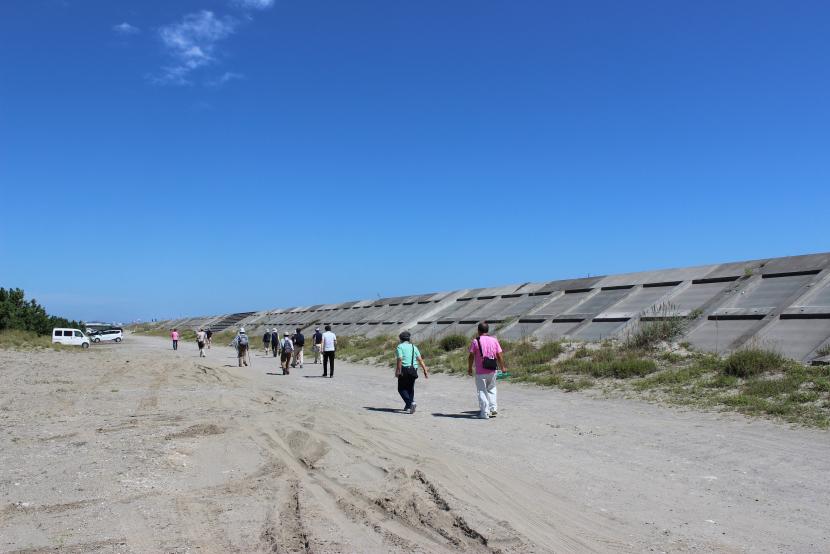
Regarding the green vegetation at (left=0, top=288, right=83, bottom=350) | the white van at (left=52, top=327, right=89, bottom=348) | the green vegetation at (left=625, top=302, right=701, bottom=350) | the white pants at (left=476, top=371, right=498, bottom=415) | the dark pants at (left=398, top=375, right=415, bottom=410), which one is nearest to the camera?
the white pants at (left=476, top=371, right=498, bottom=415)

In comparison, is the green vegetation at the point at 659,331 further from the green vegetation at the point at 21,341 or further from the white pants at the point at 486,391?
the green vegetation at the point at 21,341

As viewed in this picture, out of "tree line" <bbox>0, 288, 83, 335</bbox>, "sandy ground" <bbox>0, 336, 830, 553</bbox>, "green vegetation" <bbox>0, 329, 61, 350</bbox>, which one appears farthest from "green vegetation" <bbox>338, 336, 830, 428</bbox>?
"tree line" <bbox>0, 288, 83, 335</bbox>

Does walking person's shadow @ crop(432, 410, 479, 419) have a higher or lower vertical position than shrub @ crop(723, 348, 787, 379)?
lower

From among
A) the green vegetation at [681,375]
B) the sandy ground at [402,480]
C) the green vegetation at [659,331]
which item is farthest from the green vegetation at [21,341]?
the green vegetation at [659,331]

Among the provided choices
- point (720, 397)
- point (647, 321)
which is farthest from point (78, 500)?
point (647, 321)

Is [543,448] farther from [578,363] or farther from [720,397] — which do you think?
[578,363]

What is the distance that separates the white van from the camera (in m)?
49.6

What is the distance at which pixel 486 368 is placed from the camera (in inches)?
471

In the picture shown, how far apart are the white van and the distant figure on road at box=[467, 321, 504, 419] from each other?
46.5 metres

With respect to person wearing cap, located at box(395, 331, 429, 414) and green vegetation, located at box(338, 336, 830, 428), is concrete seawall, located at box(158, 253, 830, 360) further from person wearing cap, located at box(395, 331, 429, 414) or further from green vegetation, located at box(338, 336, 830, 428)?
person wearing cap, located at box(395, 331, 429, 414)

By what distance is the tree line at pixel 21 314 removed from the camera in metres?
50.6

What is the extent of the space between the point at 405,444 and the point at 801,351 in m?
10.8

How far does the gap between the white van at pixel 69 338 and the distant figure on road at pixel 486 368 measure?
153 ft

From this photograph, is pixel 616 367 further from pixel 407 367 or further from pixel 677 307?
pixel 407 367
